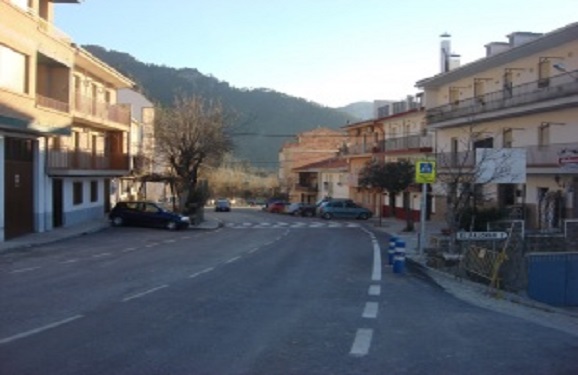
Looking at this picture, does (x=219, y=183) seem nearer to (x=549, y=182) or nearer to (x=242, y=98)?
(x=242, y=98)

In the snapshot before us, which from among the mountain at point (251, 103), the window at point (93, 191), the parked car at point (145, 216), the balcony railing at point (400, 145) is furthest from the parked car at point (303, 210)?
the mountain at point (251, 103)

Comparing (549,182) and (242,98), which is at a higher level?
(242,98)

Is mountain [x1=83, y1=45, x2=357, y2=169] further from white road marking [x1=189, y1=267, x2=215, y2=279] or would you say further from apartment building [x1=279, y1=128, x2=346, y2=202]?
white road marking [x1=189, y1=267, x2=215, y2=279]

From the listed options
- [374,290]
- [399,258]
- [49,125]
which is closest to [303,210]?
[49,125]

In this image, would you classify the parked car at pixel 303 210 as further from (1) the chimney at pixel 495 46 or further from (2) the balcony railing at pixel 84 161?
(1) the chimney at pixel 495 46

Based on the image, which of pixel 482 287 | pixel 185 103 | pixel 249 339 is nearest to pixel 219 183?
pixel 185 103

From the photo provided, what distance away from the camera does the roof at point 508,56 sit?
1324 inches

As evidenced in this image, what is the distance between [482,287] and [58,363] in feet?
38.1

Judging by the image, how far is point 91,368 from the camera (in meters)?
6.98

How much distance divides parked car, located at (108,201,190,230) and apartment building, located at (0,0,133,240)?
2322mm

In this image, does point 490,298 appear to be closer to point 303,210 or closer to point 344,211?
point 344,211

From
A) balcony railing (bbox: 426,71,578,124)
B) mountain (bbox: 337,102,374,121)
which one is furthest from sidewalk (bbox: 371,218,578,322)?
mountain (bbox: 337,102,374,121)

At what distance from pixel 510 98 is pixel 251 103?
76.5 meters

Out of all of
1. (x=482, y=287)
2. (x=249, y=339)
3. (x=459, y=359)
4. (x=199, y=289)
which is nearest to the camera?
(x=459, y=359)
